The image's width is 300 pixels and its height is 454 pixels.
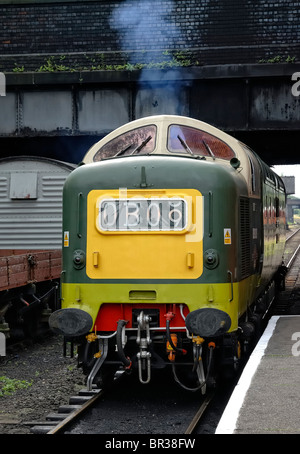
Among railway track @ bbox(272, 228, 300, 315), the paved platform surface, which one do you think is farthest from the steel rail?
railway track @ bbox(272, 228, 300, 315)

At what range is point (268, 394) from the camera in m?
6.89

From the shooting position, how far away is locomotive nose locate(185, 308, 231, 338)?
777cm

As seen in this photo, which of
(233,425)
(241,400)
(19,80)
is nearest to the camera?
(233,425)

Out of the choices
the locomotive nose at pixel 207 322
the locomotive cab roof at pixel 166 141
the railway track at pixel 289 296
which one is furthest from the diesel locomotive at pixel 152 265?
the railway track at pixel 289 296

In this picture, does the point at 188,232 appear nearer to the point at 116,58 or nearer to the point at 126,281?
the point at 126,281

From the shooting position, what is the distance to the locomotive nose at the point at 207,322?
7.77 meters

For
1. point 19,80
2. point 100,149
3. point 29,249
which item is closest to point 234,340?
point 100,149

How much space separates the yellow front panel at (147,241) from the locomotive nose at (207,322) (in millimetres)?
478

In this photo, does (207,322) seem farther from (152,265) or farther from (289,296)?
(289,296)

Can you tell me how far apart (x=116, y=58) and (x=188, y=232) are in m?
11.4

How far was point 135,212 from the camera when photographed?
8.21 metres

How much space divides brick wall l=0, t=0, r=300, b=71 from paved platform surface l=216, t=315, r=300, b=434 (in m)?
10.6

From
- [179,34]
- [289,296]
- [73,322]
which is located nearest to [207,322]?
[73,322]

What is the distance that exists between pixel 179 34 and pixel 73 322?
12233 millimetres
